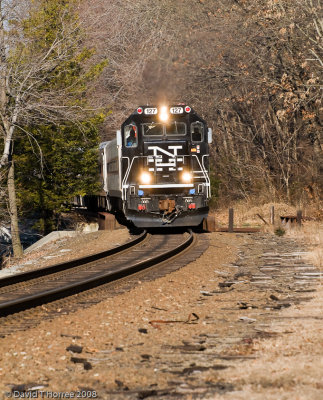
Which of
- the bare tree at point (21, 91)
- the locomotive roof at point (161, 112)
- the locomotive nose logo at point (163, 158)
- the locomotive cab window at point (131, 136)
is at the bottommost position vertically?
the locomotive nose logo at point (163, 158)

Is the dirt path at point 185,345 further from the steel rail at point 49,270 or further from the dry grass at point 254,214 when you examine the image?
the dry grass at point 254,214

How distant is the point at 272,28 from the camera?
87.8 ft

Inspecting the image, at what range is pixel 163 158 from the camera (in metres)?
20.0

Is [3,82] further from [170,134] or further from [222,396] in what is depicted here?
[222,396]

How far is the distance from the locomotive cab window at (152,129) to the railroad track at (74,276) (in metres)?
3.89

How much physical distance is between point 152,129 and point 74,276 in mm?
8926

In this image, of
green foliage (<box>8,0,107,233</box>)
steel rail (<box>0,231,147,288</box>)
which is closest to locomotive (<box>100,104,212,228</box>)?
steel rail (<box>0,231,147,288</box>)

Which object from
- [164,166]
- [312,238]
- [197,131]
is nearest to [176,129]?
[197,131]

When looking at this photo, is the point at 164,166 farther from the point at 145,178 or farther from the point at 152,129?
the point at 152,129

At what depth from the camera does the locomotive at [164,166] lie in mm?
19938

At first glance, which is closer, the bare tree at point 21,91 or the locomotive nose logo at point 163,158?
the locomotive nose logo at point 163,158

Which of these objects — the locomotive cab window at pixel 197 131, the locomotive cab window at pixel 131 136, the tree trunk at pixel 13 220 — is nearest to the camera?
the locomotive cab window at pixel 131 136

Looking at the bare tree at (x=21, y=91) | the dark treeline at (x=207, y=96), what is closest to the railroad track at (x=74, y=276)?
the bare tree at (x=21, y=91)

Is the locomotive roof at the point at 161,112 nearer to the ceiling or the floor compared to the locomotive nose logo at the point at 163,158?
nearer to the ceiling
